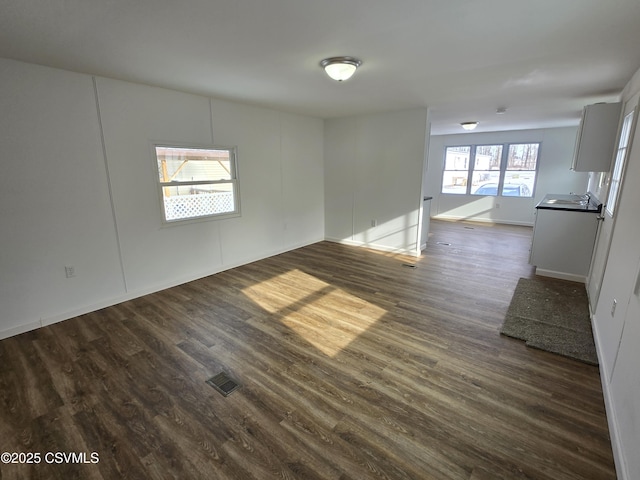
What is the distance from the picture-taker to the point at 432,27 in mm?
2016

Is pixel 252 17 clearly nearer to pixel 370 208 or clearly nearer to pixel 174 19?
pixel 174 19

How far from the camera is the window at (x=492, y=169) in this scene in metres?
7.89

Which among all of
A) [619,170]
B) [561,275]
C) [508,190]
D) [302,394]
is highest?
[619,170]

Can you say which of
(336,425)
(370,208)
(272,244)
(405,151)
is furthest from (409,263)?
(336,425)

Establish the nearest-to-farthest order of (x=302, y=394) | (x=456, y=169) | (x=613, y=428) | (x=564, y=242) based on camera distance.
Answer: (x=613, y=428) → (x=302, y=394) → (x=564, y=242) → (x=456, y=169)

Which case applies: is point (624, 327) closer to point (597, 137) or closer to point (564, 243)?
point (564, 243)

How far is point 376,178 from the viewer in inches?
221

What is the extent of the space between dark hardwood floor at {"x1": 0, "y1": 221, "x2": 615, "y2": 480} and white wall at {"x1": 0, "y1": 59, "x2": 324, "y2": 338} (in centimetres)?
40

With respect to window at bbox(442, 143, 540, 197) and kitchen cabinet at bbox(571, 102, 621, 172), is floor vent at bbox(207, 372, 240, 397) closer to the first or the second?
kitchen cabinet at bbox(571, 102, 621, 172)

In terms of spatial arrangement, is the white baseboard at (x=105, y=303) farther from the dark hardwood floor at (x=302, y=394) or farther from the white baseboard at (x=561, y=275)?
the white baseboard at (x=561, y=275)

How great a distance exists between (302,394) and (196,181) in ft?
10.3

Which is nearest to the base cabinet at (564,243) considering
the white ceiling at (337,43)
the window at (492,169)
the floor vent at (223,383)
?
the white ceiling at (337,43)

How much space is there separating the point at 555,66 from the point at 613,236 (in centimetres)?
161

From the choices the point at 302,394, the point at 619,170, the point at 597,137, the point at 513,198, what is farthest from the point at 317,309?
the point at 513,198
